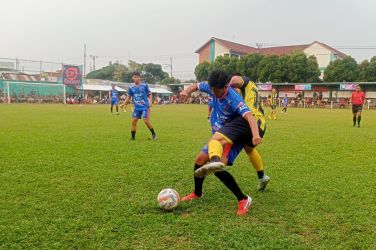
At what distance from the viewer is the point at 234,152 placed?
4.66 metres

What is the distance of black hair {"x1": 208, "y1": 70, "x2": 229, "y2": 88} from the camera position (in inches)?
170

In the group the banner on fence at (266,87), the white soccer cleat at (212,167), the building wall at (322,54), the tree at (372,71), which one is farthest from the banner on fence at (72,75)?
the white soccer cleat at (212,167)

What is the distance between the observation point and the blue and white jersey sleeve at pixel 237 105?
4375mm

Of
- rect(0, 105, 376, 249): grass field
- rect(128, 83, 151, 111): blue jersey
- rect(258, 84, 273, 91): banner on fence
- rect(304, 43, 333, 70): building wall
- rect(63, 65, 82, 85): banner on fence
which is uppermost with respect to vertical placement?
rect(304, 43, 333, 70): building wall

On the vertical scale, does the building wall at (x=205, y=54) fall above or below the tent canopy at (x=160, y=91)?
above

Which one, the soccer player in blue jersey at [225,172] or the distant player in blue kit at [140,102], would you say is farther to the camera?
the distant player in blue kit at [140,102]

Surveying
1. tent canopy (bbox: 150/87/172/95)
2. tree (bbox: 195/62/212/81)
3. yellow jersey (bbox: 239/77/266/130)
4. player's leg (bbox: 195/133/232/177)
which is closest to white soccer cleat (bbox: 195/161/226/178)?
player's leg (bbox: 195/133/232/177)

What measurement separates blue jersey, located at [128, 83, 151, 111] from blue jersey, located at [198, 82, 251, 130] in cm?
581

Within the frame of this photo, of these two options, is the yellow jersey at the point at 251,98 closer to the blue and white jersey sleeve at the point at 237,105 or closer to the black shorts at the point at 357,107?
the blue and white jersey sleeve at the point at 237,105

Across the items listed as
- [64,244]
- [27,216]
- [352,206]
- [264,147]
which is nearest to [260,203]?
[352,206]

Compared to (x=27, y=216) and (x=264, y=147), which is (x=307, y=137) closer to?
(x=264, y=147)

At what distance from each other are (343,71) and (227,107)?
50.7 m

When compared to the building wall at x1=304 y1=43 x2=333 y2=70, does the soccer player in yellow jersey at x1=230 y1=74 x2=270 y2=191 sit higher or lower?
lower

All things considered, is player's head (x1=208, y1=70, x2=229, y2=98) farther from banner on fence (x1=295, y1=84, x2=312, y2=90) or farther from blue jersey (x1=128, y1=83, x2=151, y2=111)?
banner on fence (x1=295, y1=84, x2=312, y2=90)
